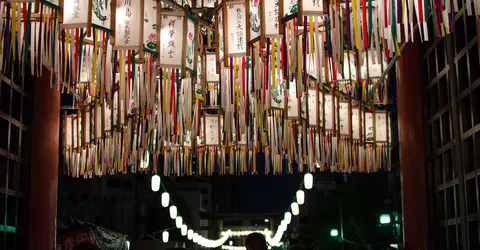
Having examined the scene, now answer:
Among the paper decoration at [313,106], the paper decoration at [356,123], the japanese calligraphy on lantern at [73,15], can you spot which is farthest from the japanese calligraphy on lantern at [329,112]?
the japanese calligraphy on lantern at [73,15]

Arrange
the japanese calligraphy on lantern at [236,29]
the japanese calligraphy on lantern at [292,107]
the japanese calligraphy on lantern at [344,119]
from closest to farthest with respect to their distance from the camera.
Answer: the japanese calligraphy on lantern at [236,29], the japanese calligraphy on lantern at [292,107], the japanese calligraphy on lantern at [344,119]

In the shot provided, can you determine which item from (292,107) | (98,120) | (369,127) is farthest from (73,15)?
(369,127)

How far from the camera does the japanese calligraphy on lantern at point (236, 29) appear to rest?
21.5 ft

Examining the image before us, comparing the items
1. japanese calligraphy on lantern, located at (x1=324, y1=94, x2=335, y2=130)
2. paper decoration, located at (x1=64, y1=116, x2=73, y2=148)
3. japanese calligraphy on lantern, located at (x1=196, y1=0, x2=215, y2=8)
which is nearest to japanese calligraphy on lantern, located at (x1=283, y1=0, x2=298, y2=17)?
japanese calligraphy on lantern, located at (x1=196, y1=0, x2=215, y2=8)

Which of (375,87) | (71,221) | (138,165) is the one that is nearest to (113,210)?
(71,221)

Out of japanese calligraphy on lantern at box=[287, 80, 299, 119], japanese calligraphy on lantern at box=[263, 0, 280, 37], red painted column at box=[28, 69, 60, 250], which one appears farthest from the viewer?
japanese calligraphy on lantern at box=[287, 80, 299, 119]

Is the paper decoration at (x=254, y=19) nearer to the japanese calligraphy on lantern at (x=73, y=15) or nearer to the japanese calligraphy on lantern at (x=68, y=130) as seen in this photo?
the japanese calligraphy on lantern at (x=73, y=15)

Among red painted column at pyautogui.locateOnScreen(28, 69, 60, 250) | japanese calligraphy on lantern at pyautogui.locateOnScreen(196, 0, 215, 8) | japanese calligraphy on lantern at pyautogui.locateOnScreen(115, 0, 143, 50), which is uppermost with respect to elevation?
japanese calligraphy on lantern at pyautogui.locateOnScreen(196, 0, 215, 8)

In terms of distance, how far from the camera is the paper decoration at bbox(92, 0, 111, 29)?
583 cm

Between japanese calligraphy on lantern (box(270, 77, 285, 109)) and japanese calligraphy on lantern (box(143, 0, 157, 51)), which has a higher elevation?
japanese calligraphy on lantern (box(143, 0, 157, 51))

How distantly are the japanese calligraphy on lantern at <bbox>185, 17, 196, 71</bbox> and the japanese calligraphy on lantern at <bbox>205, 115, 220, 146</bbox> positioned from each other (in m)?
4.23

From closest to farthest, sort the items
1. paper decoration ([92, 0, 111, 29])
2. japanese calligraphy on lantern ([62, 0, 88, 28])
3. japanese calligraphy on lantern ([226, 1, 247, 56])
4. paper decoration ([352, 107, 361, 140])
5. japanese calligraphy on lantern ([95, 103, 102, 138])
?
japanese calligraphy on lantern ([62, 0, 88, 28])
paper decoration ([92, 0, 111, 29])
japanese calligraphy on lantern ([226, 1, 247, 56])
japanese calligraphy on lantern ([95, 103, 102, 138])
paper decoration ([352, 107, 361, 140])

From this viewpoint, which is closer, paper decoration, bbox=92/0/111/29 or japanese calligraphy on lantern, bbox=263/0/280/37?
paper decoration, bbox=92/0/111/29

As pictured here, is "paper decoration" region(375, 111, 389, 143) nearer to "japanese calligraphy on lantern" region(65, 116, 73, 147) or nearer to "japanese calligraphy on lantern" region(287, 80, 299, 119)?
"japanese calligraphy on lantern" region(287, 80, 299, 119)
